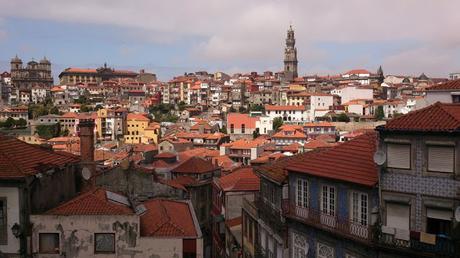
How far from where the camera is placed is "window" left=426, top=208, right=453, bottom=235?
17.0 meters

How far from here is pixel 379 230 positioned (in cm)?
1814

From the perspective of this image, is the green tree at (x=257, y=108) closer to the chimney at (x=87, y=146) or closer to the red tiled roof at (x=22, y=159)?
the chimney at (x=87, y=146)

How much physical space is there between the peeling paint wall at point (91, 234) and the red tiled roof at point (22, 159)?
6.11ft

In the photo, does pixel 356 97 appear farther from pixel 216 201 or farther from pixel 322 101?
pixel 216 201

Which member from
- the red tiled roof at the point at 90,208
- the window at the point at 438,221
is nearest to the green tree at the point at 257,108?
the red tiled roof at the point at 90,208

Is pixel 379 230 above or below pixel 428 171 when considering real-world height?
below

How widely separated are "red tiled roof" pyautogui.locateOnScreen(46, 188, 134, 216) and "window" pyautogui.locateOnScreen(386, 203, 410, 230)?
8990 millimetres

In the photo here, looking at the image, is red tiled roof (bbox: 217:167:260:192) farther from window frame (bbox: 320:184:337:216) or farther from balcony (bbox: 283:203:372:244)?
window frame (bbox: 320:184:337:216)

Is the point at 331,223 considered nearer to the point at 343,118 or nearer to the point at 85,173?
the point at 85,173

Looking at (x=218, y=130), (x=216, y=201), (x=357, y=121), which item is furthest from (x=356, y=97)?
(x=216, y=201)

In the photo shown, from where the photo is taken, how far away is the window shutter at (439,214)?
17008mm

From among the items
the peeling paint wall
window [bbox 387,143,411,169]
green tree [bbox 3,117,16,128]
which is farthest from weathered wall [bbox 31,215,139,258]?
green tree [bbox 3,117,16,128]

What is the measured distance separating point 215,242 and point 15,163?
24190 millimetres

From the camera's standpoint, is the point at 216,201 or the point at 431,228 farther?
the point at 216,201
